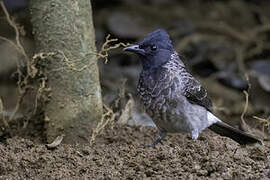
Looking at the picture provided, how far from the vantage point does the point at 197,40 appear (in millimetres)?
7996

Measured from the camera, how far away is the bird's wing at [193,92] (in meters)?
4.59

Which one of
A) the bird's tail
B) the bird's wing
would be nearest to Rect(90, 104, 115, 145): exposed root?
the bird's wing

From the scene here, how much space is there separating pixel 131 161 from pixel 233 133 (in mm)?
1510

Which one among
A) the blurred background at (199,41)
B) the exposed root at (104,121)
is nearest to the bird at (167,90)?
the exposed root at (104,121)

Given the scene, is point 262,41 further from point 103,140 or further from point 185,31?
point 103,140

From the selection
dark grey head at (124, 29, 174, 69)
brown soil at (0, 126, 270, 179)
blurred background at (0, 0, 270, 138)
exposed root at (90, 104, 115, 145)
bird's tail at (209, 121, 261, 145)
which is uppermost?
dark grey head at (124, 29, 174, 69)

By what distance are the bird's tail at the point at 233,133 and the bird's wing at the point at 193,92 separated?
286mm

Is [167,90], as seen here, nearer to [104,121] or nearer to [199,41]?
[104,121]

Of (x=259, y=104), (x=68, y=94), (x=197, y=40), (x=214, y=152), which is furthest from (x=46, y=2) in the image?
(x=197, y=40)

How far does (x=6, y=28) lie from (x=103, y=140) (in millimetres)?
4487

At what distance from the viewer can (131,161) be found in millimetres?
3668

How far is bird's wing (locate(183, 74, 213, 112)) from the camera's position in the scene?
459 cm

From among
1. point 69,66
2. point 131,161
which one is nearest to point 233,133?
point 131,161

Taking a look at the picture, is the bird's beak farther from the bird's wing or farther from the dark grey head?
the bird's wing
